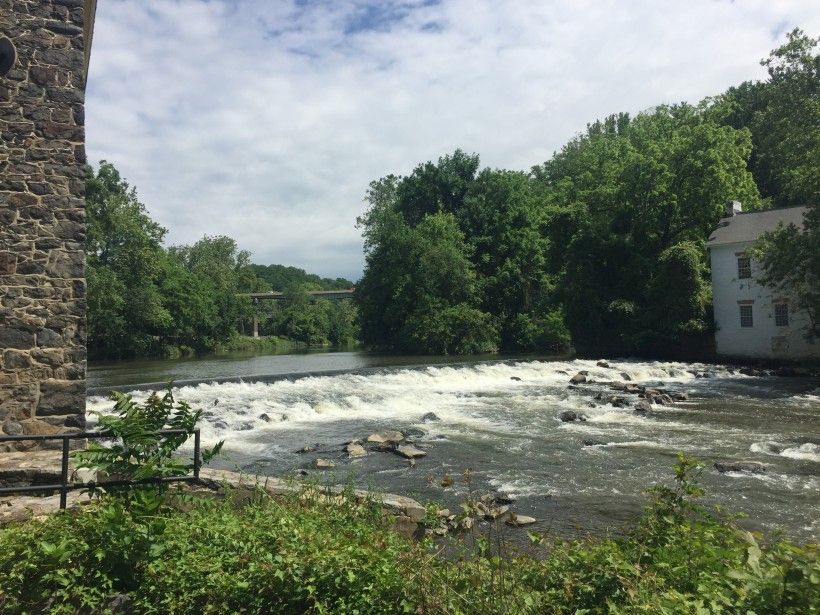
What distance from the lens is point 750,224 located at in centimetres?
3359

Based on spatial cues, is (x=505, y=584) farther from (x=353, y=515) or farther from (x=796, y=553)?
(x=353, y=515)

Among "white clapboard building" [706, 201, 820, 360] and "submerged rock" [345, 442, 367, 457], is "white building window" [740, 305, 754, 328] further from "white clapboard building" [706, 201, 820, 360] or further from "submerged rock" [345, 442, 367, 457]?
"submerged rock" [345, 442, 367, 457]

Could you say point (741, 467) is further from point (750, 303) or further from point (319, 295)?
point (319, 295)

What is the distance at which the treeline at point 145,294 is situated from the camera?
135 ft

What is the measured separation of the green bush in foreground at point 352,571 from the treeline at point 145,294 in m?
21.7

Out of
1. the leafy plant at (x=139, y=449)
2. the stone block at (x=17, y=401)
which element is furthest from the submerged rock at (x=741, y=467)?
the stone block at (x=17, y=401)

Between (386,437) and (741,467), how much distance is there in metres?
6.98

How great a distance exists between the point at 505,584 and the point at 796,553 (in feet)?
5.50

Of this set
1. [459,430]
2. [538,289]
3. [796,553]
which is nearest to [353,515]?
[796,553]

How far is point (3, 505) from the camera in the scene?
235 inches

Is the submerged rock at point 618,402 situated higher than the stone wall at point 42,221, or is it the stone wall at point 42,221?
the stone wall at point 42,221

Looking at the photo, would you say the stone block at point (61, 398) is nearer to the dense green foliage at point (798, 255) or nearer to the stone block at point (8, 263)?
the stone block at point (8, 263)

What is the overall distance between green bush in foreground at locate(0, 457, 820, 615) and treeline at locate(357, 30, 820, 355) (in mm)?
26671

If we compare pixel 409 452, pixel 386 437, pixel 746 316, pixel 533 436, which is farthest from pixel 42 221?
pixel 746 316
